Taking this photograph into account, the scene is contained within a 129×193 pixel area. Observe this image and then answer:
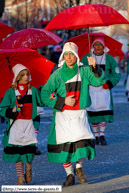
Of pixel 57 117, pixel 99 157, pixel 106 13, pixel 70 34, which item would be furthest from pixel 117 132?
pixel 70 34

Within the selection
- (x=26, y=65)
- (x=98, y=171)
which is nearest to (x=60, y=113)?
(x=26, y=65)

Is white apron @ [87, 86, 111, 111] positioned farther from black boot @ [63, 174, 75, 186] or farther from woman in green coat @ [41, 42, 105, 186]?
black boot @ [63, 174, 75, 186]

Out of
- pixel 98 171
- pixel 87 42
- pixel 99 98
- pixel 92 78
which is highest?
pixel 87 42

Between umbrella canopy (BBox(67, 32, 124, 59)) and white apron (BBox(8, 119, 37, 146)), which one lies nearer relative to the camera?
white apron (BBox(8, 119, 37, 146))

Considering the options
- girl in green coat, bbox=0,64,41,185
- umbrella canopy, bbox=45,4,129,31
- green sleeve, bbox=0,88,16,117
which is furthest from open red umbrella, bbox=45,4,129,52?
green sleeve, bbox=0,88,16,117

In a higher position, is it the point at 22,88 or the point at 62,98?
the point at 22,88

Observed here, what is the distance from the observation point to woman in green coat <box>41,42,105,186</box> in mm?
7359

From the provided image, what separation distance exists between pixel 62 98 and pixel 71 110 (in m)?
0.18

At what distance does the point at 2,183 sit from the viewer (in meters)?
7.57

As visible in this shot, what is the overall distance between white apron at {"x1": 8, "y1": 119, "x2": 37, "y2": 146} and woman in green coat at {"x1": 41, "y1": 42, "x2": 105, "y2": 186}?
253 mm

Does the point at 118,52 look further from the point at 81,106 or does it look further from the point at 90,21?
the point at 81,106

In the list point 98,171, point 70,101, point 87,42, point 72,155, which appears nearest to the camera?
point 70,101

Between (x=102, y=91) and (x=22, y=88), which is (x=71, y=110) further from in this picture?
(x=102, y=91)

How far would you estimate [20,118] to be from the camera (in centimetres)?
751
